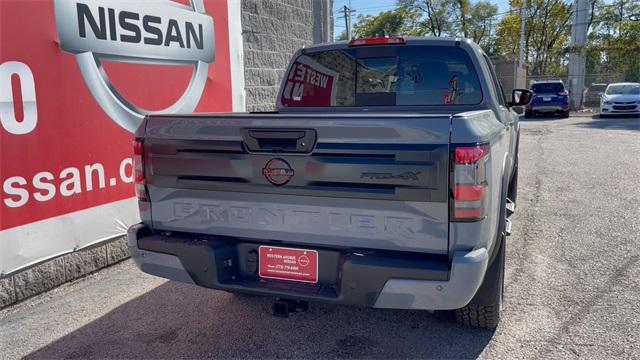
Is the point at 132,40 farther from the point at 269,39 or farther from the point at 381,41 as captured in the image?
the point at 269,39

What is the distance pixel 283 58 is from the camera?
25.9 feet

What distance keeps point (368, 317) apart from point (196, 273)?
1389 millimetres

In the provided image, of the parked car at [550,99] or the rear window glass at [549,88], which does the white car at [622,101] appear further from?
the rear window glass at [549,88]

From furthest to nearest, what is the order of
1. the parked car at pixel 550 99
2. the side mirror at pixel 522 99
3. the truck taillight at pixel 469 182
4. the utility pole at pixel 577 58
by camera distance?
the utility pole at pixel 577 58 < the parked car at pixel 550 99 < the side mirror at pixel 522 99 < the truck taillight at pixel 469 182

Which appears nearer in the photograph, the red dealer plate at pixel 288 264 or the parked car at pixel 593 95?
the red dealer plate at pixel 288 264

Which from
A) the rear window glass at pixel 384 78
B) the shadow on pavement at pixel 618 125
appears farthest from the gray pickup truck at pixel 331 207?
the shadow on pavement at pixel 618 125

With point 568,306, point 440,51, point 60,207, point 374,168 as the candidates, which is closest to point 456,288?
point 374,168

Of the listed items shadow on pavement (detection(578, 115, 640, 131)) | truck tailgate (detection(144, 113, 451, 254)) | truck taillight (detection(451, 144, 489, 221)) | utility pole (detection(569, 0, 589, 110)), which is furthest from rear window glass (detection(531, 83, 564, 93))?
truck tailgate (detection(144, 113, 451, 254))

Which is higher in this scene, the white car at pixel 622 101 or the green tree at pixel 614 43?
the green tree at pixel 614 43

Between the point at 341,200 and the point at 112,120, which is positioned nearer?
the point at 341,200

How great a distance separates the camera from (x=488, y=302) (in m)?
3.11

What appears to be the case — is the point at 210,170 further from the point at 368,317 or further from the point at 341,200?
the point at 368,317

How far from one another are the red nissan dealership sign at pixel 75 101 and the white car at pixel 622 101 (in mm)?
20608

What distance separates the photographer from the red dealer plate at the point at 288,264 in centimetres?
273
